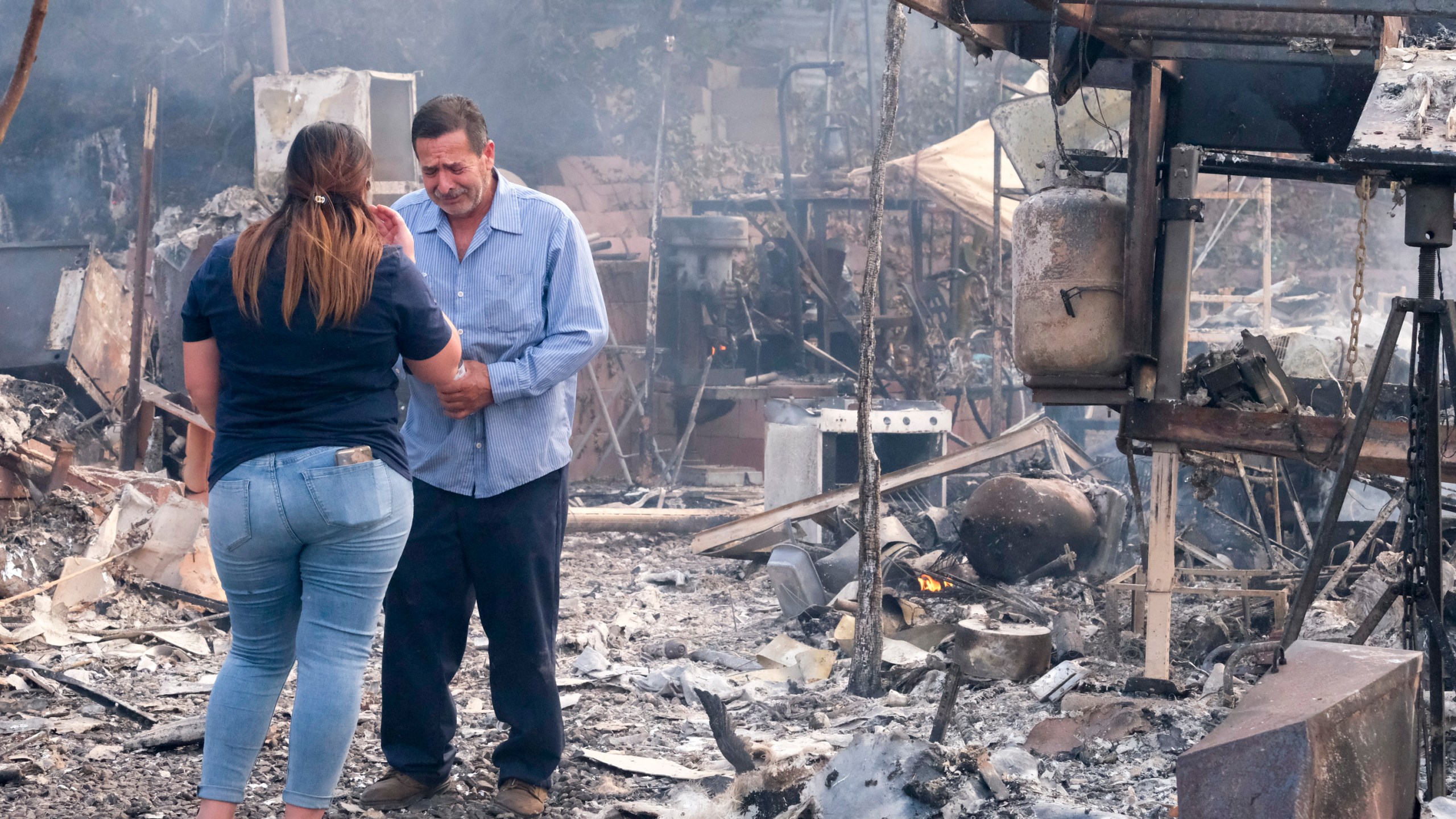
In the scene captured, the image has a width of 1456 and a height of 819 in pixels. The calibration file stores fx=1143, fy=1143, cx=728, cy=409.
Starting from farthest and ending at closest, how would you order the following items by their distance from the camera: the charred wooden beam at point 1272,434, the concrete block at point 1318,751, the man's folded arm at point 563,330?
the charred wooden beam at point 1272,434, the man's folded arm at point 563,330, the concrete block at point 1318,751

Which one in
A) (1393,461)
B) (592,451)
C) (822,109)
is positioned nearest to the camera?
(1393,461)

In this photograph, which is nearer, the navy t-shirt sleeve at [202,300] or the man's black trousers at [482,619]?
the navy t-shirt sleeve at [202,300]

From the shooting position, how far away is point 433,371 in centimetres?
298

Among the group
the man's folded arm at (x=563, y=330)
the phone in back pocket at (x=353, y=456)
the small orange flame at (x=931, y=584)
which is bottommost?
the small orange flame at (x=931, y=584)

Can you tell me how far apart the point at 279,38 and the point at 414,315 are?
45.9 ft

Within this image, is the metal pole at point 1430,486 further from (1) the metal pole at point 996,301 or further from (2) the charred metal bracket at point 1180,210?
(1) the metal pole at point 996,301

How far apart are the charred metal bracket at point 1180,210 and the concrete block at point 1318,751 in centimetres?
237

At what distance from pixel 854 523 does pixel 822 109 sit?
12955 mm

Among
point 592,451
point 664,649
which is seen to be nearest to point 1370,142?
point 664,649

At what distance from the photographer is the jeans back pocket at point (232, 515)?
269 cm

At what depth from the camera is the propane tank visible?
4523 mm

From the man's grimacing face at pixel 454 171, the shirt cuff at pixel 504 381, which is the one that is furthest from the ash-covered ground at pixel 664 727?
the man's grimacing face at pixel 454 171

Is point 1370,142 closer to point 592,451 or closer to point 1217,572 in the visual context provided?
point 1217,572

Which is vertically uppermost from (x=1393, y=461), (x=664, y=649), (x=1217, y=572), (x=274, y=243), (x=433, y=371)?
(x=274, y=243)
